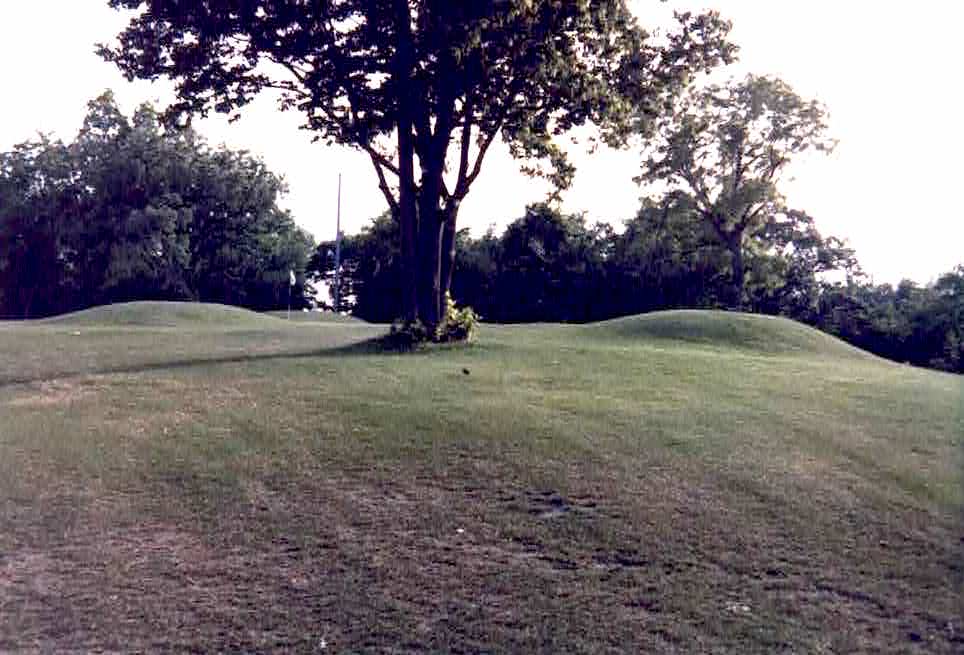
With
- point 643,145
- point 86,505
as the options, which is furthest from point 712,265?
point 86,505

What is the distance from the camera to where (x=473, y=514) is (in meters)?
7.98

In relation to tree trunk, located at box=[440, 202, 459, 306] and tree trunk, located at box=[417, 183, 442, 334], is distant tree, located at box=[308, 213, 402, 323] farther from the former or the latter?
tree trunk, located at box=[417, 183, 442, 334]

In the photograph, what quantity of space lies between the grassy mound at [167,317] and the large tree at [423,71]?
8120 mm

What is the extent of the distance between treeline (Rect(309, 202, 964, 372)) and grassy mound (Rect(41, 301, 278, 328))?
51.1ft

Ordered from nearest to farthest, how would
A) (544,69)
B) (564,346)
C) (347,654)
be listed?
(347,654)
(544,69)
(564,346)

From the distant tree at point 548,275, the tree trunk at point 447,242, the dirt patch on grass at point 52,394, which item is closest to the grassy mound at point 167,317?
the tree trunk at point 447,242

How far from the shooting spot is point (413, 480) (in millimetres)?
8875

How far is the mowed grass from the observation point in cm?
607

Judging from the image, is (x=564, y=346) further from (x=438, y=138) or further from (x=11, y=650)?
(x=11, y=650)

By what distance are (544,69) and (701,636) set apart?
13728 millimetres

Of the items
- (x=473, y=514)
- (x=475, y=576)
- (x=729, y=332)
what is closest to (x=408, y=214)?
(x=729, y=332)

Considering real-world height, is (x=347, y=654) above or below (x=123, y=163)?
below

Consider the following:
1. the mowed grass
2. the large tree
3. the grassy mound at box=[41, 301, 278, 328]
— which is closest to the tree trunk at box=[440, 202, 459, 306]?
the large tree

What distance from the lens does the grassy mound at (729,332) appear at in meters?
22.9
